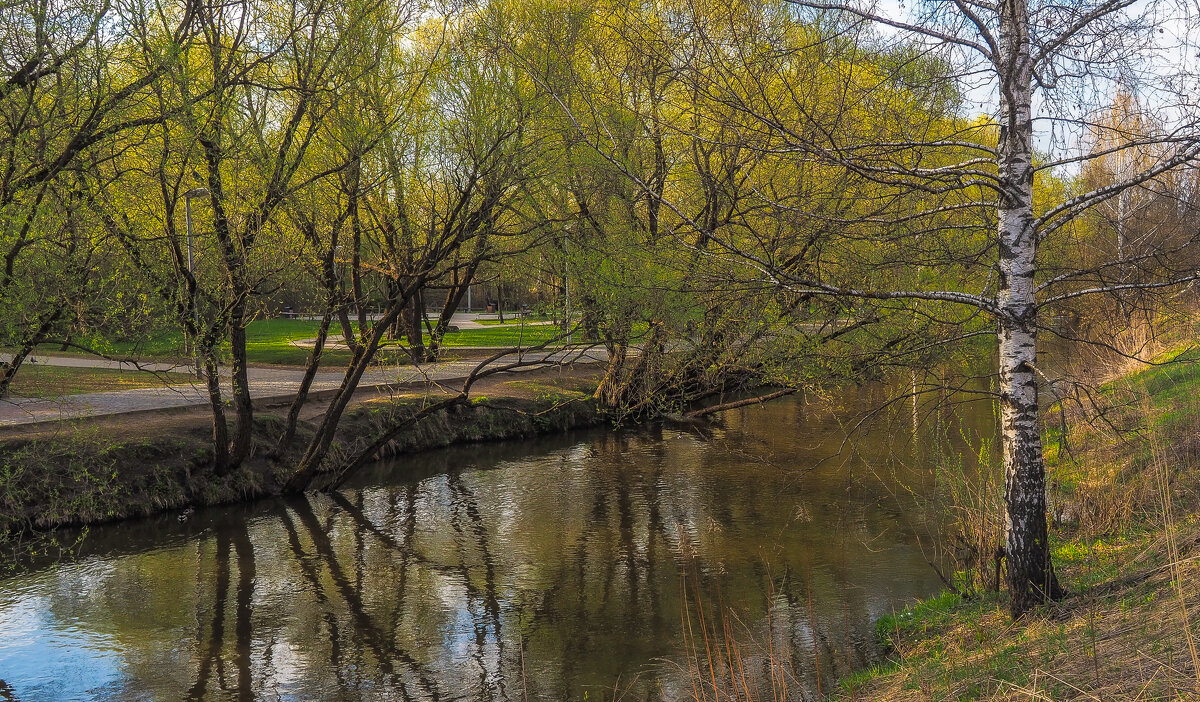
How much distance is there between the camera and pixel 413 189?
16172 mm

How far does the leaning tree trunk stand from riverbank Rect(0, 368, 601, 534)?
929 cm

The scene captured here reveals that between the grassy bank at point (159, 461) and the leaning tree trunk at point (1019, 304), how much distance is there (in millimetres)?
9155

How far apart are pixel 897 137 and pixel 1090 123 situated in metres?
1.71

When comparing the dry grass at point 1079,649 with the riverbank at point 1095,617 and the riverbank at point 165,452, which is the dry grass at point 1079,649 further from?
the riverbank at point 165,452

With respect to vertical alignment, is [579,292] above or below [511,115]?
below

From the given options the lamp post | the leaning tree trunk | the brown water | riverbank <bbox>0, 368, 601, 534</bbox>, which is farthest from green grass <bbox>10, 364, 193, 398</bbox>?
the leaning tree trunk

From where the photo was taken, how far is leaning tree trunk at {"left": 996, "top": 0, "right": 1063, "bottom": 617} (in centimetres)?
650

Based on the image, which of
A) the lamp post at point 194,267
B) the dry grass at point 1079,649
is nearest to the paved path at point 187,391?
the lamp post at point 194,267

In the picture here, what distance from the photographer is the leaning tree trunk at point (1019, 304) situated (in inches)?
256

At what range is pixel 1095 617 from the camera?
648 centimetres

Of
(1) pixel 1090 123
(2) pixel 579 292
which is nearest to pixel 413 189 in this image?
(2) pixel 579 292

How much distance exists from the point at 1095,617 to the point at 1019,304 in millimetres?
2246

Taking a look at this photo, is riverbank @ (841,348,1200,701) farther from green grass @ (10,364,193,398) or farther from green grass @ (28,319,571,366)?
green grass @ (10,364,193,398)

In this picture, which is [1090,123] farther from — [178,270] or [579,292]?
[178,270]
